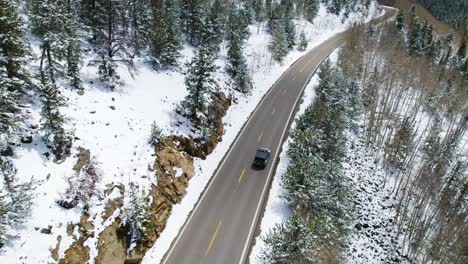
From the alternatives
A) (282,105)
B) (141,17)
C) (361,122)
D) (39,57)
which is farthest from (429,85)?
(39,57)

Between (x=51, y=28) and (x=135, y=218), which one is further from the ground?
(x=51, y=28)

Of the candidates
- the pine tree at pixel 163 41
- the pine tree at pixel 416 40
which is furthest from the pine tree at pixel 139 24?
the pine tree at pixel 416 40

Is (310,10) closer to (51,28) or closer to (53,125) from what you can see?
(51,28)

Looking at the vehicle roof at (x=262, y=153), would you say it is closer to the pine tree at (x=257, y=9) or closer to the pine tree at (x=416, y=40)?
the pine tree at (x=257, y=9)

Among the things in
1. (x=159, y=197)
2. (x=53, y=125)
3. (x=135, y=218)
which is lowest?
(x=159, y=197)

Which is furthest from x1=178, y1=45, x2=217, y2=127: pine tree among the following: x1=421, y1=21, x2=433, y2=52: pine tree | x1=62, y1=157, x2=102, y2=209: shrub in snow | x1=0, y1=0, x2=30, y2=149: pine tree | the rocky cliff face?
x1=421, y1=21, x2=433, y2=52: pine tree

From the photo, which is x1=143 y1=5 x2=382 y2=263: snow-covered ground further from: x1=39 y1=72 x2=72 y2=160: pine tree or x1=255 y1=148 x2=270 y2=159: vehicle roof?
x1=39 y1=72 x2=72 y2=160: pine tree

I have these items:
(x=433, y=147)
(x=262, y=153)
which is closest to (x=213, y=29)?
(x=262, y=153)
